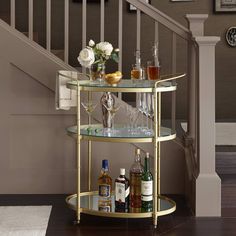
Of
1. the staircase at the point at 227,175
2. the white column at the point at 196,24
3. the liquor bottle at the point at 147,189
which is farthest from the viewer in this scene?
the white column at the point at 196,24

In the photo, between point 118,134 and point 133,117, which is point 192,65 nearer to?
point 133,117

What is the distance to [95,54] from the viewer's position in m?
4.52

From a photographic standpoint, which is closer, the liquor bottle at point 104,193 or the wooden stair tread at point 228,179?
the liquor bottle at point 104,193

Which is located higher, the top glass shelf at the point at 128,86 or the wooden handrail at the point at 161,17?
the wooden handrail at the point at 161,17

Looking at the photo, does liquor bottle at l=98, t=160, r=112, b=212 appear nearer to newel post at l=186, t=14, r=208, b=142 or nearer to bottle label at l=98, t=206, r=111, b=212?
bottle label at l=98, t=206, r=111, b=212

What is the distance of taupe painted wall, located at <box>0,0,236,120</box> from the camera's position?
6.95 metres

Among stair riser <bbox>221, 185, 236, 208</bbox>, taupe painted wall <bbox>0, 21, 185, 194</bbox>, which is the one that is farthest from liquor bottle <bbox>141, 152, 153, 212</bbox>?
taupe painted wall <bbox>0, 21, 185, 194</bbox>

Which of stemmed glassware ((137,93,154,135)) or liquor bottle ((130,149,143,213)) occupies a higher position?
stemmed glassware ((137,93,154,135))

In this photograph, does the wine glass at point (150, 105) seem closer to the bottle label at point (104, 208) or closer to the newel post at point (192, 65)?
the newel post at point (192, 65)

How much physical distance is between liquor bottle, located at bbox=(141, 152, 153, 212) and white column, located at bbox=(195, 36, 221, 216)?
0.41 meters

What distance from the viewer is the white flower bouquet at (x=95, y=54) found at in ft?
14.4

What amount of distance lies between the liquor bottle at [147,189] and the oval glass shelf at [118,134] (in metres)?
0.16

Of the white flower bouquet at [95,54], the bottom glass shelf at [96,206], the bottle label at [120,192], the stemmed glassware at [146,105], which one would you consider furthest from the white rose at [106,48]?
the bottom glass shelf at [96,206]

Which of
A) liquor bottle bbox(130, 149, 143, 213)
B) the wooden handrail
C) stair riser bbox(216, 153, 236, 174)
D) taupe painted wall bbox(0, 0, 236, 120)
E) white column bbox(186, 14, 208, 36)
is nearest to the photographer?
liquor bottle bbox(130, 149, 143, 213)
